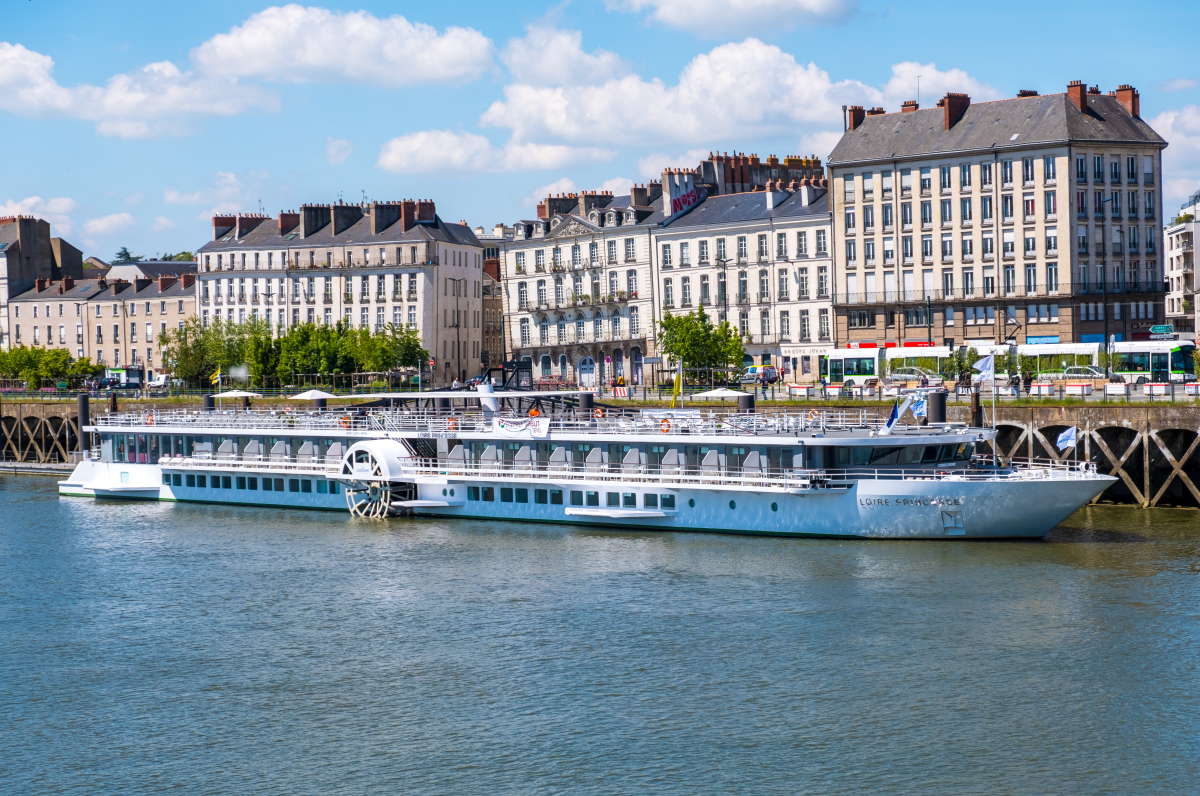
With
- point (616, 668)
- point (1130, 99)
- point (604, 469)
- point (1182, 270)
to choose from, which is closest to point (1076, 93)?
point (1130, 99)

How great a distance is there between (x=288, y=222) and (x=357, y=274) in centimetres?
1036

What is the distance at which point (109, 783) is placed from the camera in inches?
1033

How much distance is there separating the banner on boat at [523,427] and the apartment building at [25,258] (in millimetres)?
97448

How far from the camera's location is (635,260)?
101812 millimetres

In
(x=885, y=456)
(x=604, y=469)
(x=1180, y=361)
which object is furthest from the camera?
(x=1180, y=361)

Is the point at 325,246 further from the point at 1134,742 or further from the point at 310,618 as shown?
the point at 1134,742

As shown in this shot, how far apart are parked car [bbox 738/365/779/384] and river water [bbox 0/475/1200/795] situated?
3982 cm

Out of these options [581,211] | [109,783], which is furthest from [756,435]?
[581,211]

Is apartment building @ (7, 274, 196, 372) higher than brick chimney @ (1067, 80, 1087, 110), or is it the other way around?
brick chimney @ (1067, 80, 1087, 110)

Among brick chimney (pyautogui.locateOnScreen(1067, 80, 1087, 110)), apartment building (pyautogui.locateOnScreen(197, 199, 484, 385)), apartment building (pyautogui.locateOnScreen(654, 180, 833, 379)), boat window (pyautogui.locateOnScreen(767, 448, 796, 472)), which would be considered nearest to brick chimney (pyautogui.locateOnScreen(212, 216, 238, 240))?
apartment building (pyautogui.locateOnScreen(197, 199, 484, 385))

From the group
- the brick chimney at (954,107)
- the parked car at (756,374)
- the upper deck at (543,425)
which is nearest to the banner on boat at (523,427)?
the upper deck at (543,425)

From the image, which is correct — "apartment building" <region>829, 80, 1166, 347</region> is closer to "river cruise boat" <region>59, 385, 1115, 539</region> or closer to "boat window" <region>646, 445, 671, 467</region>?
"river cruise boat" <region>59, 385, 1115, 539</region>

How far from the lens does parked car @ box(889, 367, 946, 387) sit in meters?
71.8

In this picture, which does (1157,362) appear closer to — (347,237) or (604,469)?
(604,469)
